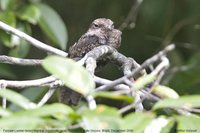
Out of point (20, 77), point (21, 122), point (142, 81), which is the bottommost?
point (21, 122)

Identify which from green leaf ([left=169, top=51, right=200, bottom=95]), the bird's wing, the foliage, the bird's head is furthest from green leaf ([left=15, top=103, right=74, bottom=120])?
green leaf ([left=169, top=51, right=200, bottom=95])

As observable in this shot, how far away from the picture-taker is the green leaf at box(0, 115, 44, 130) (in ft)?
3.44

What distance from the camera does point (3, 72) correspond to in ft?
11.2

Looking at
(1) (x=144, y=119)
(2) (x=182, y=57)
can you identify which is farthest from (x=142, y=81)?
(2) (x=182, y=57)

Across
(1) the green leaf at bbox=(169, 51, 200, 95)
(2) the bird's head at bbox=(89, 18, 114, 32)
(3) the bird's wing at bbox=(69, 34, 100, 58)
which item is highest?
(1) the green leaf at bbox=(169, 51, 200, 95)

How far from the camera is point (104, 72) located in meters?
4.48

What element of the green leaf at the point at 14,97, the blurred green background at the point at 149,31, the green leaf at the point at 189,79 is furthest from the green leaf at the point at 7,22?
the green leaf at the point at 14,97

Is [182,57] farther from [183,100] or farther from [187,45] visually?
[183,100]

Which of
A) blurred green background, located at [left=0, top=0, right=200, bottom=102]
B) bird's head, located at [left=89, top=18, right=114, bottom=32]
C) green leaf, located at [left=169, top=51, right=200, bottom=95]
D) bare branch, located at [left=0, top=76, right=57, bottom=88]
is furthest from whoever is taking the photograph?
blurred green background, located at [left=0, top=0, right=200, bottom=102]

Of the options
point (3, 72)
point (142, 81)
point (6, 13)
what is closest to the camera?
point (142, 81)

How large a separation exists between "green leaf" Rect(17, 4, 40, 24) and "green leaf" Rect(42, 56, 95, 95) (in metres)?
2.04

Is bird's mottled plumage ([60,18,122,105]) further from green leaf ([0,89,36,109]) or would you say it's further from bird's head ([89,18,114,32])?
green leaf ([0,89,36,109])

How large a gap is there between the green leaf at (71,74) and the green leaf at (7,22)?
1953 mm

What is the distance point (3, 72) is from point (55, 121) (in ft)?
7.74
